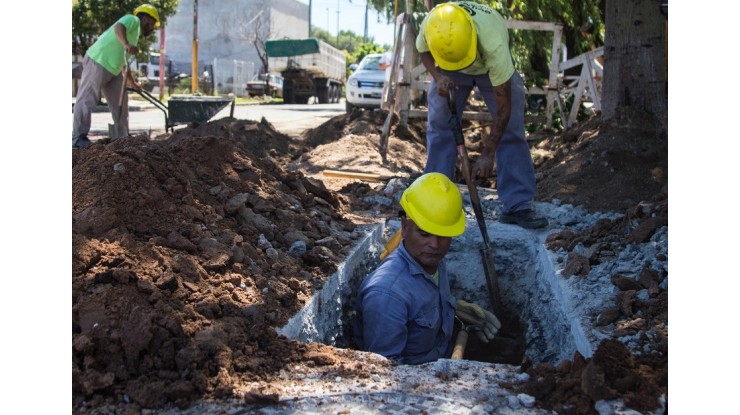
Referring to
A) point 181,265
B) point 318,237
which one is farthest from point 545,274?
point 181,265

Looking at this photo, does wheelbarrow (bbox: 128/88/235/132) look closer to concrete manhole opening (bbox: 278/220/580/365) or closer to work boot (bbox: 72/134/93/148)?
work boot (bbox: 72/134/93/148)

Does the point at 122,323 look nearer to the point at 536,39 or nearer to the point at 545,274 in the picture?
the point at 545,274

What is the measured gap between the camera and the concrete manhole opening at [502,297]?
4.58 meters

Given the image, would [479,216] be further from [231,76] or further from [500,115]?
[231,76]

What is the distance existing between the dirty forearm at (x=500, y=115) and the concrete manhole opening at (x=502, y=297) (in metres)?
0.82

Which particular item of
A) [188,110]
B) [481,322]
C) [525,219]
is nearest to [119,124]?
[188,110]

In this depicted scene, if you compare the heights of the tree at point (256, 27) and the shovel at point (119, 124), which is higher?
the tree at point (256, 27)

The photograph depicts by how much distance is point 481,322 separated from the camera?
556cm

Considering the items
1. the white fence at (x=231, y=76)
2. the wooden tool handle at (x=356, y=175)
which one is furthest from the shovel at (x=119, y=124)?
the white fence at (x=231, y=76)

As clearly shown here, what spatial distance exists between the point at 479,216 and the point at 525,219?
26.4 inches

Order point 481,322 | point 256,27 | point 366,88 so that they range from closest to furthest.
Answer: point 481,322, point 366,88, point 256,27

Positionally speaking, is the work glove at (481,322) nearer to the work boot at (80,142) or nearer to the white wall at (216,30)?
the work boot at (80,142)

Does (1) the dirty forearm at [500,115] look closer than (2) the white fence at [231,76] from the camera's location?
Yes

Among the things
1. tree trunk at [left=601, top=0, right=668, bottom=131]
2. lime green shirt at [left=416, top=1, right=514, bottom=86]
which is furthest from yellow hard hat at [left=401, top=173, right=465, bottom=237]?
tree trunk at [left=601, top=0, right=668, bottom=131]
